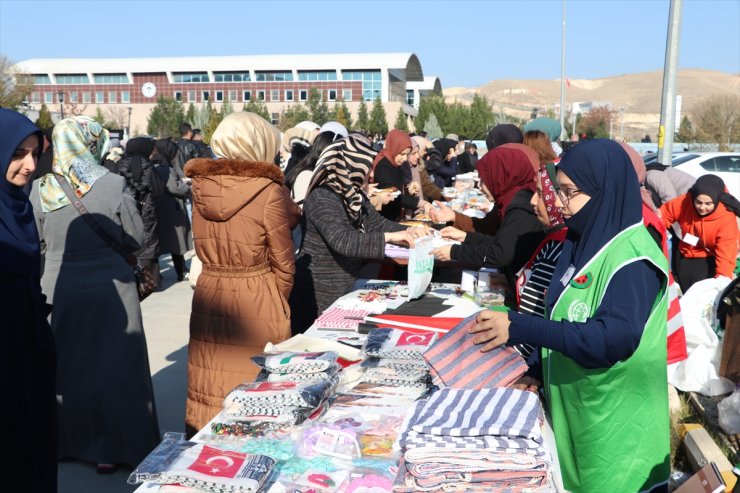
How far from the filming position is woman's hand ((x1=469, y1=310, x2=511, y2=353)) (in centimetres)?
227

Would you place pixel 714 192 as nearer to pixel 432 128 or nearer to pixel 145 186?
pixel 145 186

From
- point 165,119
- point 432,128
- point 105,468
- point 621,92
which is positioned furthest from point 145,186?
point 621,92

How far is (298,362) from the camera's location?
2461mm

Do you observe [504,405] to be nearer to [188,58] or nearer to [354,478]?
[354,478]

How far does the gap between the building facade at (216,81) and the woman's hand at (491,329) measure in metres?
61.1

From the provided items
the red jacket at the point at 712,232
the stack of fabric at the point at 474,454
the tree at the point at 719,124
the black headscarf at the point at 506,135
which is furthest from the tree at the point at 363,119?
the stack of fabric at the point at 474,454

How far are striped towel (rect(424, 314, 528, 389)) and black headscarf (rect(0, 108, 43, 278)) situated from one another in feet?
6.16

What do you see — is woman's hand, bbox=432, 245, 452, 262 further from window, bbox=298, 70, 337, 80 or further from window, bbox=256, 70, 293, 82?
window, bbox=256, 70, 293, 82

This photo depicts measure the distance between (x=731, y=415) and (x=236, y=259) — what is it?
117 inches

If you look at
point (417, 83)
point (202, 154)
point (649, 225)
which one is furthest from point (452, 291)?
point (417, 83)

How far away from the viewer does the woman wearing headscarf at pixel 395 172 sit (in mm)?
6551

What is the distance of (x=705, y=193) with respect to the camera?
6.55m

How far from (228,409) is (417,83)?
279 feet

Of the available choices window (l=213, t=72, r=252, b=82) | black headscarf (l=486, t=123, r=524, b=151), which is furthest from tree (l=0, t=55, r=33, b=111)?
black headscarf (l=486, t=123, r=524, b=151)
